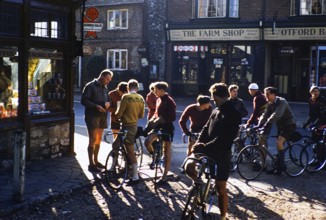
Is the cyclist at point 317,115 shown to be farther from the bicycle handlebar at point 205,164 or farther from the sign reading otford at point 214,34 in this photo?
the sign reading otford at point 214,34

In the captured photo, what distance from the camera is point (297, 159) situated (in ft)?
31.8

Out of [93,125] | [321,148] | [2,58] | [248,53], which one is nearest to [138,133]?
[93,125]

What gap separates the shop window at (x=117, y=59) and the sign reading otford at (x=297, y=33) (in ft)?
31.4

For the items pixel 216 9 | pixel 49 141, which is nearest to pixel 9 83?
pixel 49 141

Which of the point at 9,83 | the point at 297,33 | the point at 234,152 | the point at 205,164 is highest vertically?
the point at 297,33

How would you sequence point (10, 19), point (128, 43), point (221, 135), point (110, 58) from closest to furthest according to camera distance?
point (221, 135), point (10, 19), point (128, 43), point (110, 58)

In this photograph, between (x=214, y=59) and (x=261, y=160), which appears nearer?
Result: (x=261, y=160)

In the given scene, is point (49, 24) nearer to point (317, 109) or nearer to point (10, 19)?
point (10, 19)

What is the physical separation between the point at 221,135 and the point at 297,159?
14.6ft

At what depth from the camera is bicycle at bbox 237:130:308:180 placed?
9023 mm

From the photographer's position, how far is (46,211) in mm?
6613

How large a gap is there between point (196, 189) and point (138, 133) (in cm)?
265

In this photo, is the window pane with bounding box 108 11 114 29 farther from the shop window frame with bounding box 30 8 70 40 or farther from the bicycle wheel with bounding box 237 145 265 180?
the bicycle wheel with bounding box 237 145 265 180

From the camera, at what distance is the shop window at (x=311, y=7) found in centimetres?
2242
